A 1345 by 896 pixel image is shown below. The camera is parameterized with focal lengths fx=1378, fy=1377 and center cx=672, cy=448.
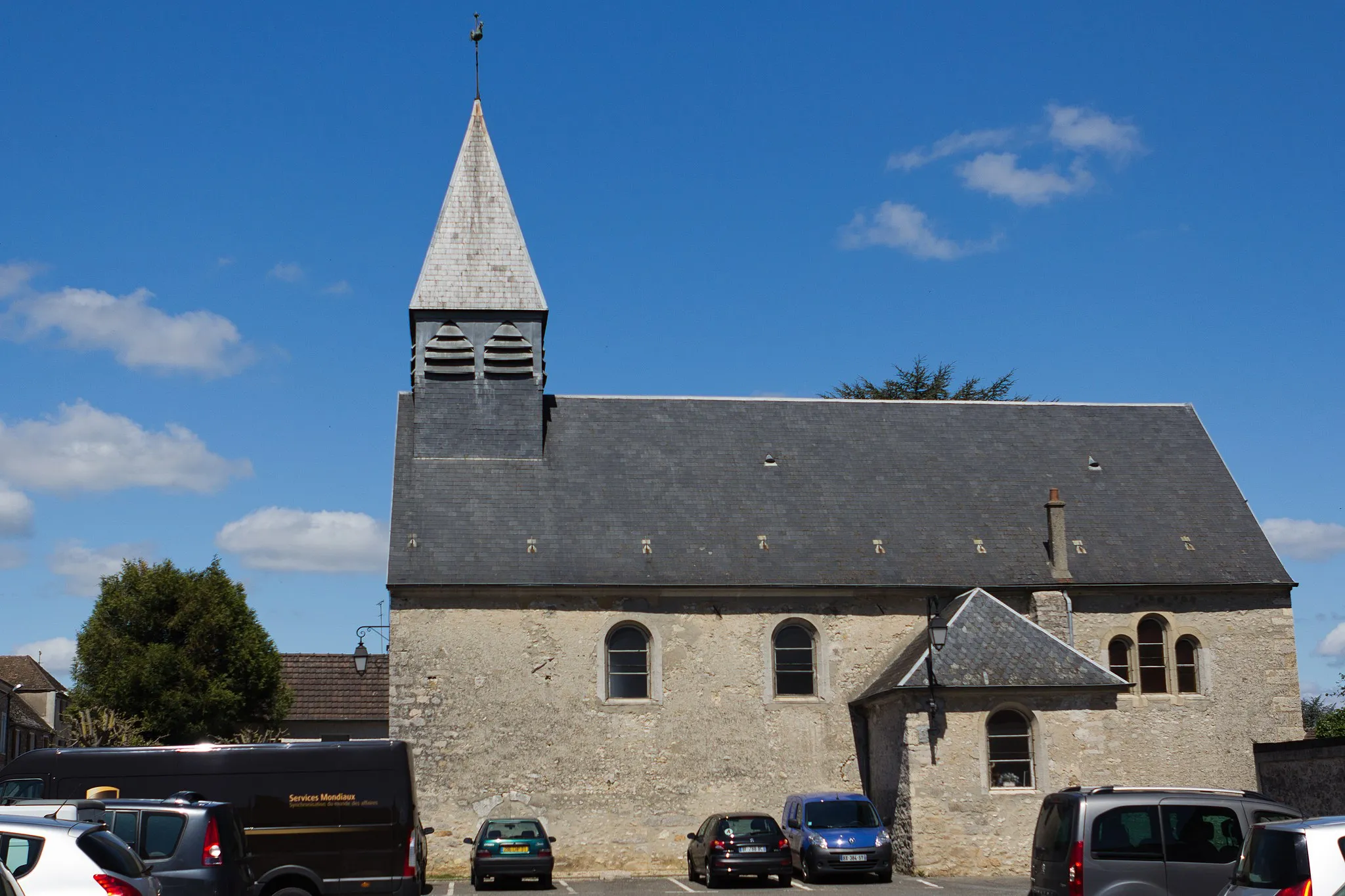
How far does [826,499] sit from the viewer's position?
29219 millimetres

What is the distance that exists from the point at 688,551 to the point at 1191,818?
14787 mm

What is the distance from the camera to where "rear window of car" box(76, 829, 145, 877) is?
10.1 meters

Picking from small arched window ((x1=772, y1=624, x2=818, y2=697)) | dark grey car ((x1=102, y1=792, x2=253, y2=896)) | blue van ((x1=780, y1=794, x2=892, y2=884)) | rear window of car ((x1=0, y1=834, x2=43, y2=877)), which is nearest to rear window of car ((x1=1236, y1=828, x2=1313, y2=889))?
dark grey car ((x1=102, y1=792, x2=253, y2=896))

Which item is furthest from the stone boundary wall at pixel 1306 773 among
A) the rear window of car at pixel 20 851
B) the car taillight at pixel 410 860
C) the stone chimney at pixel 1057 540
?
the rear window of car at pixel 20 851

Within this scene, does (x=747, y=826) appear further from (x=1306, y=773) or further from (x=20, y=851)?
(x=20, y=851)

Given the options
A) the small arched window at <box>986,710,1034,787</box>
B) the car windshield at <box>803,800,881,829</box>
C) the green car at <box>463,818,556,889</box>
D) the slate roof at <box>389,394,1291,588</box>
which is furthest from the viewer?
the slate roof at <box>389,394,1291,588</box>

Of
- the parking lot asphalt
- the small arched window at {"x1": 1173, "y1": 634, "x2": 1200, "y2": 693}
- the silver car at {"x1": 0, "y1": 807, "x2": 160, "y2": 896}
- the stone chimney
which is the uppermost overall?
the stone chimney

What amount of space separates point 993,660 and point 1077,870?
11.8 m

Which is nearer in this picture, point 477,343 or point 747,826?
point 747,826

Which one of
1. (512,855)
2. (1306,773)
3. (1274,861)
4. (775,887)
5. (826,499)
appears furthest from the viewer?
(826,499)

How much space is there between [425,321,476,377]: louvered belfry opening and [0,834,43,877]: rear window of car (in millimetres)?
19597

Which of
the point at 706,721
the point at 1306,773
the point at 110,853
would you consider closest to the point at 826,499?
the point at 706,721

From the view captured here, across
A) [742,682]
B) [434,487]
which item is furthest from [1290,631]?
[434,487]

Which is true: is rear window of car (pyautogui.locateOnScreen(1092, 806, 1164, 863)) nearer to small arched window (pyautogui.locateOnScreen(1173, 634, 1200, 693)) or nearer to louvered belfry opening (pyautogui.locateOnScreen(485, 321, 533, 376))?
small arched window (pyautogui.locateOnScreen(1173, 634, 1200, 693))
